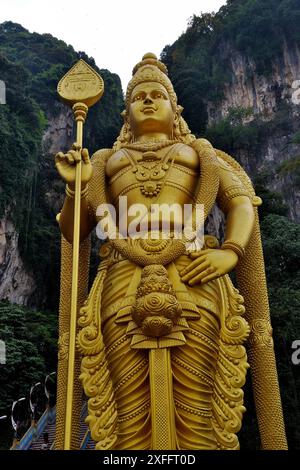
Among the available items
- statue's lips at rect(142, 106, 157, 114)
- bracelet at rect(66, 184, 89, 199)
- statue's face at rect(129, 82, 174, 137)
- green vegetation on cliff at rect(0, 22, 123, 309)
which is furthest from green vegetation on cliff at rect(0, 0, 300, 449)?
bracelet at rect(66, 184, 89, 199)

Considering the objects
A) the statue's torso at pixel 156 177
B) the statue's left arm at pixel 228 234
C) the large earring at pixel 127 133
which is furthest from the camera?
the large earring at pixel 127 133

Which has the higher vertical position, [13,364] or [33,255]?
[33,255]

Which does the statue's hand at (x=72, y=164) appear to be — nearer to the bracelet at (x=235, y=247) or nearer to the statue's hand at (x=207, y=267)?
the statue's hand at (x=207, y=267)

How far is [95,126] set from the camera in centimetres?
2661

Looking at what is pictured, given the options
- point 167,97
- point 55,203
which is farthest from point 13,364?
point 55,203

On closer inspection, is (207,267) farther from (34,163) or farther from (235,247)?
(34,163)

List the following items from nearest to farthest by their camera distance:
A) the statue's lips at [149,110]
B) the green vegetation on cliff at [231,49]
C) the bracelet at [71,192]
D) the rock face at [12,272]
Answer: the bracelet at [71,192]
the statue's lips at [149,110]
the rock face at [12,272]
the green vegetation on cliff at [231,49]

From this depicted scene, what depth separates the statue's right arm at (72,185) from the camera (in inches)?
128

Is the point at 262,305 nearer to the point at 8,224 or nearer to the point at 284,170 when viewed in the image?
the point at 8,224

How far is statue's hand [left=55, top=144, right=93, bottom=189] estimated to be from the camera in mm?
3239

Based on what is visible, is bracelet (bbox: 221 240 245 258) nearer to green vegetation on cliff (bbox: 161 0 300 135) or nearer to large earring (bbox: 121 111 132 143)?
large earring (bbox: 121 111 132 143)

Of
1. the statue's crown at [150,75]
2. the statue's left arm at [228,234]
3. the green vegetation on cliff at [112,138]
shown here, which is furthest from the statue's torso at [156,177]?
the green vegetation on cliff at [112,138]

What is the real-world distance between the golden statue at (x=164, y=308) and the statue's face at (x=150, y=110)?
0.01 m
